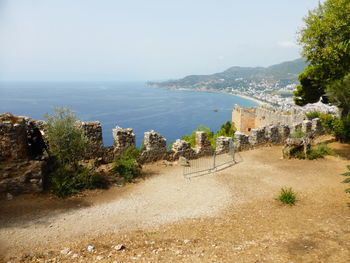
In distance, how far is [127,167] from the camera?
1185cm

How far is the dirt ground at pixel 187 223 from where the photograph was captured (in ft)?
20.5

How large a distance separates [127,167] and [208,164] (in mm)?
4622

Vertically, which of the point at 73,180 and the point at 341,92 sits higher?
the point at 341,92

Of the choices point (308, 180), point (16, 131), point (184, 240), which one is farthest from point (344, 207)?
point (16, 131)

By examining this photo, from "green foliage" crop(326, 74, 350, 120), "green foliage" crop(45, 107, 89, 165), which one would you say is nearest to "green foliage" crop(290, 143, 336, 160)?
"green foliage" crop(326, 74, 350, 120)

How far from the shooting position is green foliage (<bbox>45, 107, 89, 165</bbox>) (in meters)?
10.6

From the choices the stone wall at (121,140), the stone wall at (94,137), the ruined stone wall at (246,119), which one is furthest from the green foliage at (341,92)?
the ruined stone wall at (246,119)

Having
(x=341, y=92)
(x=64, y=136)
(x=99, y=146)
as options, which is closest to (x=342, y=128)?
(x=341, y=92)

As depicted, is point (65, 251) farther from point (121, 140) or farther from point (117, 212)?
point (121, 140)

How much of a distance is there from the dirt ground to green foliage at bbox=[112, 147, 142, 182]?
559 millimetres

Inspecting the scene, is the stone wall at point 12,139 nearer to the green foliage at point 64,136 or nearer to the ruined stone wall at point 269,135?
the green foliage at point 64,136

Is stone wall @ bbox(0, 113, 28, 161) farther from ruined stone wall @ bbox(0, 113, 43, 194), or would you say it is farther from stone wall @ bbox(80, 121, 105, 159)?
stone wall @ bbox(80, 121, 105, 159)

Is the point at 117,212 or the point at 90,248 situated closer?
the point at 90,248

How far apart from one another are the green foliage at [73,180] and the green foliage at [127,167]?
Result: 3.01 ft
